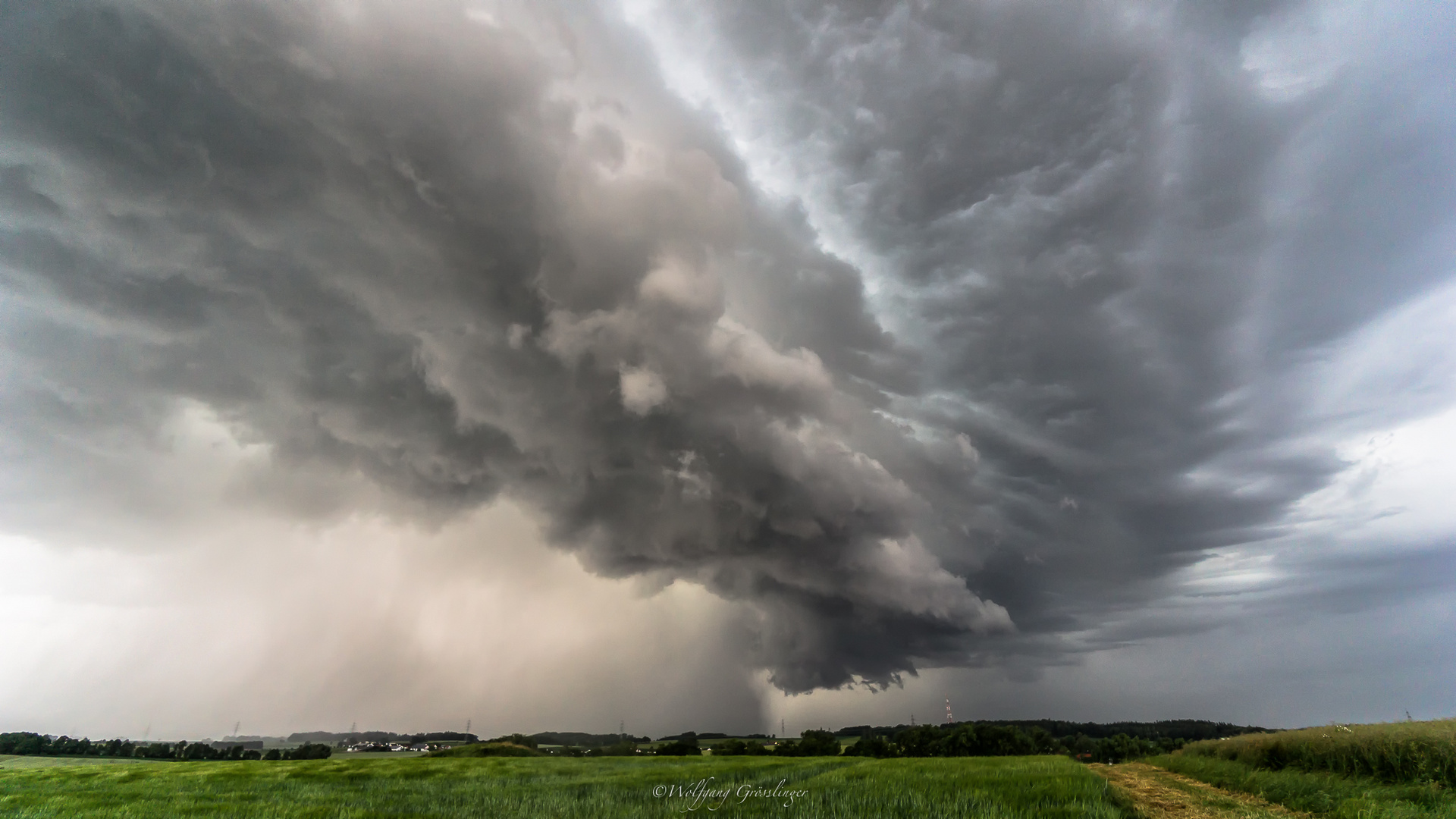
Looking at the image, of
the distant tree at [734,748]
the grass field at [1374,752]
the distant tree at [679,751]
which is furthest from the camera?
the distant tree at [734,748]

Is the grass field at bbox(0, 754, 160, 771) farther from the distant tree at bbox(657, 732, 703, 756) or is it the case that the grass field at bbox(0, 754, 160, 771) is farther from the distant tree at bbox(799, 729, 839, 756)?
the distant tree at bbox(799, 729, 839, 756)

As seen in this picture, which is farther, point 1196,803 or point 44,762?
point 44,762

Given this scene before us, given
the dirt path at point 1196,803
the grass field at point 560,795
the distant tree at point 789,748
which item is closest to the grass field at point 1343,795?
the dirt path at point 1196,803

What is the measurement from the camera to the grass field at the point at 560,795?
19297 mm

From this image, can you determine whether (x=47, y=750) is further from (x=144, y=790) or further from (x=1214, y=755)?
(x=1214, y=755)

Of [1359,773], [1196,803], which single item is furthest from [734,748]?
[1359,773]

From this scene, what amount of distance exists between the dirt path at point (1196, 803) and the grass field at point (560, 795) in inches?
84.9

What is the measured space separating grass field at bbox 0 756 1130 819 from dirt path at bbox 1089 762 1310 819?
216 centimetres

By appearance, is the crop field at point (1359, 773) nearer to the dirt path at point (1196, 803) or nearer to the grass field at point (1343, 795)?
the grass field at point (1343, 795)

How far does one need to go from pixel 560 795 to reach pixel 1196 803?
106ft

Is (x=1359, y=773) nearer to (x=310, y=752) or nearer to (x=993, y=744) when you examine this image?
(x=993, y=744)

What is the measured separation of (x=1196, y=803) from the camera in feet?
98.3

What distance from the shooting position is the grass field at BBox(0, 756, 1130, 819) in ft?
63.3

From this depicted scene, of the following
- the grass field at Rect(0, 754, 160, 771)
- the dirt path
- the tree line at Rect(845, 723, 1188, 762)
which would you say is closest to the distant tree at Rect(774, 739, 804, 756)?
the tree line at Rect(845, 723, 1188, 762)
